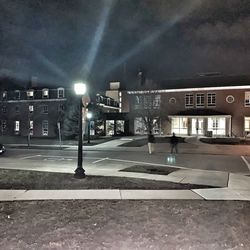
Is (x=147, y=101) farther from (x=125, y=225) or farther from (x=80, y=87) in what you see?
(x=125, y=225)

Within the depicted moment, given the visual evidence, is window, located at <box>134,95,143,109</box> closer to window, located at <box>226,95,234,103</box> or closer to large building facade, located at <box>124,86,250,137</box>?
large building facade, located at <box>124,86,250,137</box>

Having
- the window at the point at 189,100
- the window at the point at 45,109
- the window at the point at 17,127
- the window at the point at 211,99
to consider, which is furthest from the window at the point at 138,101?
the window at the point at 17,127

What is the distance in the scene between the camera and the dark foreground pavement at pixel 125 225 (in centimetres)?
548

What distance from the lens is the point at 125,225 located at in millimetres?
6434

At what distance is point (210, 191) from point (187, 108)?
3785cm

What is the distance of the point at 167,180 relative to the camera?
39.8 ft

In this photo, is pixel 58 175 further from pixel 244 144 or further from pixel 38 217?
pixel 244 144

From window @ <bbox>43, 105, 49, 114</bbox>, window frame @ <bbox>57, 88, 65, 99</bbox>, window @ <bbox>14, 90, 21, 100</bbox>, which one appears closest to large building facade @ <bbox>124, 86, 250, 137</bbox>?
window frame @ <bbox>57, 88, 65, 99</bbox>

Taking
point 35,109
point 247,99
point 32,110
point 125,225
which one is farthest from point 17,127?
point 125,225

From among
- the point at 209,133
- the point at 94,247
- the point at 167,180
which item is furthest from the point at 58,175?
the point at 209,133

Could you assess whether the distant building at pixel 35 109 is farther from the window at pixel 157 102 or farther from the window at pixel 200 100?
the window at pixel 200 100

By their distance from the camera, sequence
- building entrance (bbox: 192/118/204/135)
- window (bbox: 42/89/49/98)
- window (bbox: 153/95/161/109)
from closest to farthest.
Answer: window (bbox: 153/95/161/109)
building entrance (bbox: 192/118/204/135)
window (bbox: 42/89/49/98)

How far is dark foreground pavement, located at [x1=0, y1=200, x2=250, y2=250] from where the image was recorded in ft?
18.0

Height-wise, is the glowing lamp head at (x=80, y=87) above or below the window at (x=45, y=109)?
below
